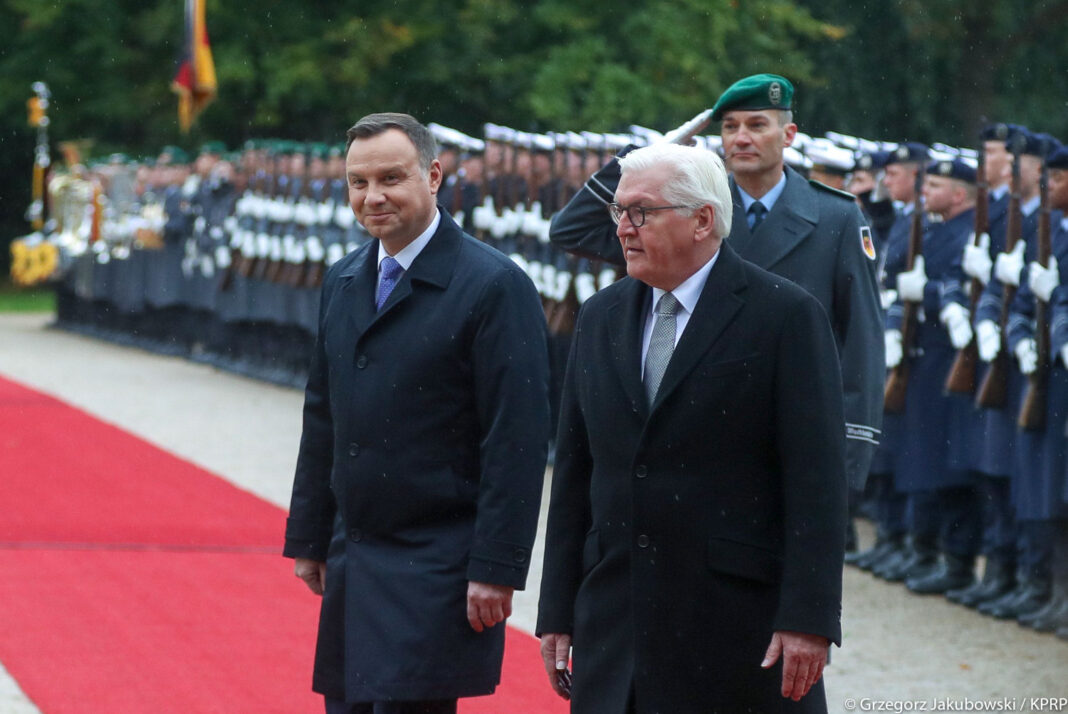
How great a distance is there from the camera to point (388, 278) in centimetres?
431

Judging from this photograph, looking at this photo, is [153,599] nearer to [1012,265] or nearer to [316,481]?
[316,481]

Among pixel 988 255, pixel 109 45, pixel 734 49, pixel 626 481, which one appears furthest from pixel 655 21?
pixel 626 481

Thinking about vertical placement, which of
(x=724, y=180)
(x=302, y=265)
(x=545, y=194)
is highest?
(x=724, y=180)

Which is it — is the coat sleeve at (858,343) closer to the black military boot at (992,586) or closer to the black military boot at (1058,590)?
the black military boot at (1058,590)

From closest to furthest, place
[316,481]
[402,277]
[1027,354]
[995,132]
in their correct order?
[402,277] < [316,481] < [1027,354] < [995,132]

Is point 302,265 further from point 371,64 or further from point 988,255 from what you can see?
point 371,64

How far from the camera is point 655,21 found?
30.7 m

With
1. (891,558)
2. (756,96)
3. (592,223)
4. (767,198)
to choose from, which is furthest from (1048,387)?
Result: (592,223)

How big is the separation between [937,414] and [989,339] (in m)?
0.86

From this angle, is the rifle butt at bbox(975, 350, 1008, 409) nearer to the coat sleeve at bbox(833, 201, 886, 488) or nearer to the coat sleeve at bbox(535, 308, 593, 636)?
the coat sleeve at bbox(833, 201, 886, 488)

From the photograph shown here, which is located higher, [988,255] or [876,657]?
[988,255]

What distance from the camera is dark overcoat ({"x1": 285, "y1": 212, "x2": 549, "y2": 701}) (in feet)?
13.5

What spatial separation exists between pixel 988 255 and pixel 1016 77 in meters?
27.5

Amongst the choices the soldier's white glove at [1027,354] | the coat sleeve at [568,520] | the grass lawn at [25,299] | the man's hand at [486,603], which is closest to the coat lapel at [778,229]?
the man's hand at [486,603]
